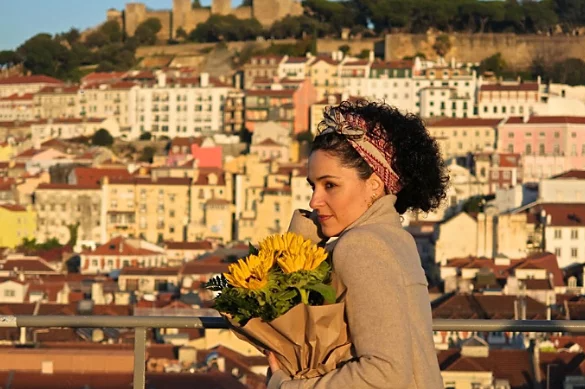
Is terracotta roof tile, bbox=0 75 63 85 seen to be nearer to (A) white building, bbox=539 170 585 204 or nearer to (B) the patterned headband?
(A) white building, bbox=539 170 585 204

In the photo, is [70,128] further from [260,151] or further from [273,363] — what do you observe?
[273,363]

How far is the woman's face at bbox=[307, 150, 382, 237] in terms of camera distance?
2898 mm

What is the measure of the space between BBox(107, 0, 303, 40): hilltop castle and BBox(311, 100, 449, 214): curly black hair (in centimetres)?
7398

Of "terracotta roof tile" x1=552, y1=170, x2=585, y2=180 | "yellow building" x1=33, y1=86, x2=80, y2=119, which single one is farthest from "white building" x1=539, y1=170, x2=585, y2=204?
"yellow building" x1=33, y1=86, x2=80, y2=119

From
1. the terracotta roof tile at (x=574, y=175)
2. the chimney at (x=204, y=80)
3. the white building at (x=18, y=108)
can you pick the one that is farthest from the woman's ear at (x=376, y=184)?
the white building at (x=18, y=108)

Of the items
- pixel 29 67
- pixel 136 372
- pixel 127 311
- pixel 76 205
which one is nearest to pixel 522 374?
pixel 136 372

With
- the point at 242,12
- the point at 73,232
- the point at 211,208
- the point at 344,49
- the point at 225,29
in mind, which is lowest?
the point at 73,232

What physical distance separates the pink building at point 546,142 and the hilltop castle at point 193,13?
25344mm

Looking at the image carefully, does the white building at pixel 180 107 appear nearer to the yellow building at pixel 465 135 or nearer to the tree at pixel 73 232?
the yellow building at pixel 465 135

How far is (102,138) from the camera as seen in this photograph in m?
61.5

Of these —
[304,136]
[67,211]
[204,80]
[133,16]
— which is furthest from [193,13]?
[67,211]

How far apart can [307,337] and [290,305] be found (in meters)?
0.06

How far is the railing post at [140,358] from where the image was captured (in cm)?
340

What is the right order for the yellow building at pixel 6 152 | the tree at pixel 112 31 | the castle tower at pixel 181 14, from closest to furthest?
the yellow building at pixel 6 152, the castle tower at pixel 181 14, the tree at pixel 112 31
